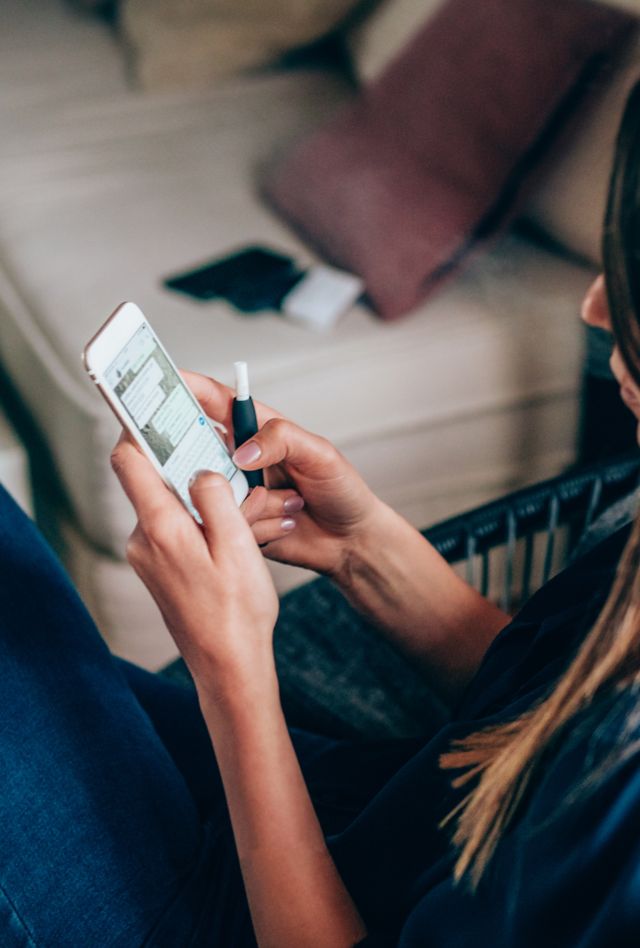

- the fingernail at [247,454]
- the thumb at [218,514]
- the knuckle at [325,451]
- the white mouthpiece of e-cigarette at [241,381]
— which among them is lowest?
the thumb at [218,514]

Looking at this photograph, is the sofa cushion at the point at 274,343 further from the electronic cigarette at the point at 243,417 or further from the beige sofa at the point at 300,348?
the electronic cigarette at the point at 243,417

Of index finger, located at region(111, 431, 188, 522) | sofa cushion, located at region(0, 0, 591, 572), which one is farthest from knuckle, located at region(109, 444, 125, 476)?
sofa cushion, located at region(0, 0, 591, 572)

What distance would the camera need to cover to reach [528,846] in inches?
16.5

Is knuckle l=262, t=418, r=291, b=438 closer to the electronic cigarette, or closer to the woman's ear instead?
the electronic cigarette

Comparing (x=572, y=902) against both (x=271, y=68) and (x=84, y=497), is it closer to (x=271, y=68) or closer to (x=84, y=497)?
(x=84, y=497)

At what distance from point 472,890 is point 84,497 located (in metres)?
0.79

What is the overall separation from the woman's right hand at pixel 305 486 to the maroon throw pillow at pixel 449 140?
0.53 metres

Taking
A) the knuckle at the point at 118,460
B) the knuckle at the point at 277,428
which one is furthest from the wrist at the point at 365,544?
the knuckle at the point at 118,460

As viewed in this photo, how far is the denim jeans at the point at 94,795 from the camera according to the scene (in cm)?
57

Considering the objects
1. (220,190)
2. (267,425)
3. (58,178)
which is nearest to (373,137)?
(220,190)

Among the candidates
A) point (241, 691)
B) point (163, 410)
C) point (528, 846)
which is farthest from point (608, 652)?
point (163, 410)

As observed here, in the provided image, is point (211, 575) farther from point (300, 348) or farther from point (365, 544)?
point (300, 348)

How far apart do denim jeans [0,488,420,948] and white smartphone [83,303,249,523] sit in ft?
0.46

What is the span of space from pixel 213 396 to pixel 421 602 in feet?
0.69
